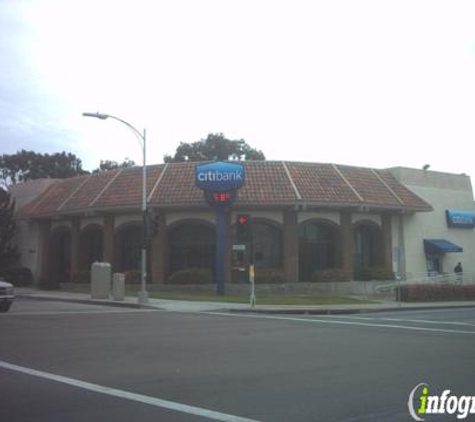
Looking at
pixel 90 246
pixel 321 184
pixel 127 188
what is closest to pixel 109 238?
pixel 127 188

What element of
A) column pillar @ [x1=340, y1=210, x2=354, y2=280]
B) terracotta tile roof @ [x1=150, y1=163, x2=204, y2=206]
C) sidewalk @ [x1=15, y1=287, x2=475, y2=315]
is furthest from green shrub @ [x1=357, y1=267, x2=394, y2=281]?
terracotta tile roof @ [x1=150, y1=163, x2=204, y2=206]

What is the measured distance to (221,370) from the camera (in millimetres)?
10164

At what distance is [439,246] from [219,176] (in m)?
16.6

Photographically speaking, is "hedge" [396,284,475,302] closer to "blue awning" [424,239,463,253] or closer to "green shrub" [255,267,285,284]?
"blue awning" [424,239,463,253]

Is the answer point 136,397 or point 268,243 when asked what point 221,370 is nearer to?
point 136,397

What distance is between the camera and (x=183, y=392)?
847 centimetres

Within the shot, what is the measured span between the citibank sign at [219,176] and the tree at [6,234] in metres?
19.5

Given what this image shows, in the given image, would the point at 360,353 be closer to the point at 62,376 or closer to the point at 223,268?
the point at 62,376

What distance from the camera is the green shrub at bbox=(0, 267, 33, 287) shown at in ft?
142

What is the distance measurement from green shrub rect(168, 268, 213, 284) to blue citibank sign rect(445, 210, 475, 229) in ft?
58.1

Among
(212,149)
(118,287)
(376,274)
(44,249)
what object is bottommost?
(118,287)

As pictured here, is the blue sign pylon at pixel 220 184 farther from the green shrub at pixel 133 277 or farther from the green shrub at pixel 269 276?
the green shrub at pixel 133 277

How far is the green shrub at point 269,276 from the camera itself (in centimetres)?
3531

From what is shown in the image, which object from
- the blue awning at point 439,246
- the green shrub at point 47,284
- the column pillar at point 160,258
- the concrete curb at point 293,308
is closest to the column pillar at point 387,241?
the blue awning at point 439,246
